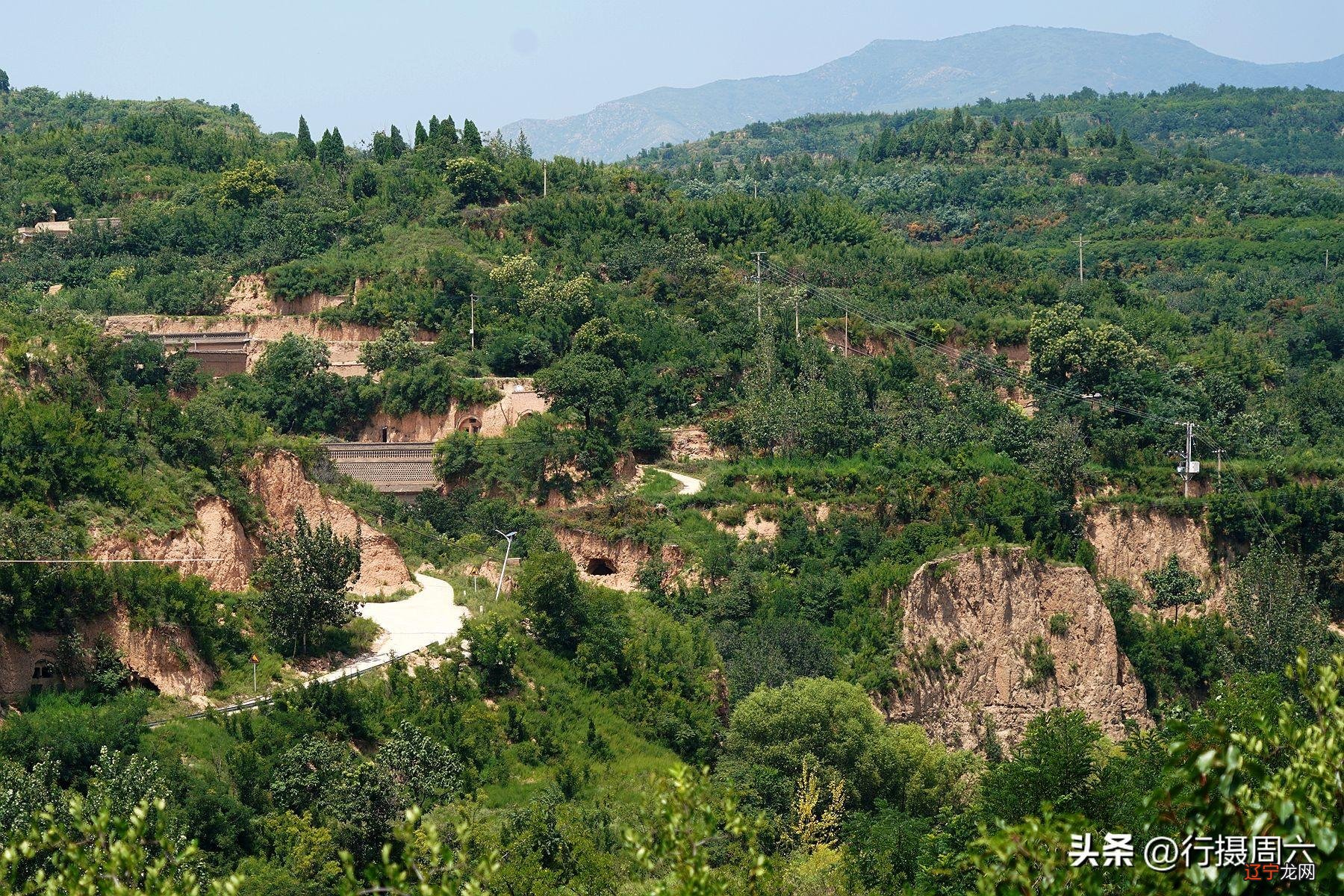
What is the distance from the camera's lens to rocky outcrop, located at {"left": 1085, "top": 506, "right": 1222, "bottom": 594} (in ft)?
146

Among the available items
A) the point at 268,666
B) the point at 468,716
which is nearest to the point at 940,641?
the point at 468,716

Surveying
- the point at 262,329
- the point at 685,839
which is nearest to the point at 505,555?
the point at 262,329

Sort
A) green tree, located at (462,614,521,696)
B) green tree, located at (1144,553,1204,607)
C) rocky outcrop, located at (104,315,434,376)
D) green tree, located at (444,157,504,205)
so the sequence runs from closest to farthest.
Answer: green tree, located at (462,614,521,696) < green tree, located at (1144,553,1204,607) < rocky outcrop, located at (104,315,434,376) < green tree, located at (444,157,504,205)

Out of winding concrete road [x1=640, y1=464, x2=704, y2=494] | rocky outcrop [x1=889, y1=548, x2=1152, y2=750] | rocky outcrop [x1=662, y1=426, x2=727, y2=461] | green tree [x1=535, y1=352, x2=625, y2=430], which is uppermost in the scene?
green tree [x1=535, y1=352, x2=625, y2=430]

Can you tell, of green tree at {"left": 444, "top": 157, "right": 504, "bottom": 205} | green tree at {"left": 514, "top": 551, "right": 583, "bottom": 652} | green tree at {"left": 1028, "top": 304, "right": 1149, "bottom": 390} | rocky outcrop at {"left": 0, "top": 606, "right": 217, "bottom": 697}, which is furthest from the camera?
green tree at {"left": 444, "top": 157, "right": 504, "bottom": 205}

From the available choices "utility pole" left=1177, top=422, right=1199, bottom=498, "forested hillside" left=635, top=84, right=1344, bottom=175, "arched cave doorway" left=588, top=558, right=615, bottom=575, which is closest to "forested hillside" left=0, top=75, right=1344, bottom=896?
"arched cave doorway" left=588, top=558, right=615, bottom=575

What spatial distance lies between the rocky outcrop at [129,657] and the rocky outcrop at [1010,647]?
55.5ft

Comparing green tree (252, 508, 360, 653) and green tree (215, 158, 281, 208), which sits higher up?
green tree (215, 158, 281, 208)

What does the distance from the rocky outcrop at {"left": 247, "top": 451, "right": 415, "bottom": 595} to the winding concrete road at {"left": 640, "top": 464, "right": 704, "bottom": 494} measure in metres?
8.22

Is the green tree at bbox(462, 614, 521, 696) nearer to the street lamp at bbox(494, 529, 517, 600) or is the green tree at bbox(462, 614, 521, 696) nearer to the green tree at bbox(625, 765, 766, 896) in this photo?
the street lamp at bbox(494, 529, 517, 600)

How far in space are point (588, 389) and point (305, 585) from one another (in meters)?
14.3

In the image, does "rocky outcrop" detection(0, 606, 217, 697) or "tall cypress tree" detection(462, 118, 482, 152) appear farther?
"tall cypress tree" detection(462, 118, 482, 152)

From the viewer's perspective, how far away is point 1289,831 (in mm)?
12062

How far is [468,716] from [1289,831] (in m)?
22.1
